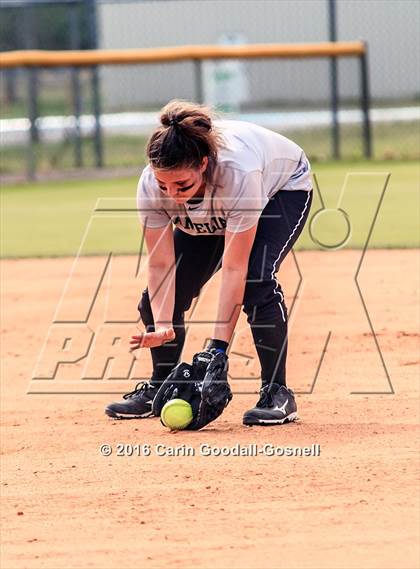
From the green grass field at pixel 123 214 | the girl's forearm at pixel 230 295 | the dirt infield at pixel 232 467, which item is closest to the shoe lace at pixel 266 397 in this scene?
A: the dirt infield at pixel 232 467

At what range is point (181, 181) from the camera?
15.5 feet

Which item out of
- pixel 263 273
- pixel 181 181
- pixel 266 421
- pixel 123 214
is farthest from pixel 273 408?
pixel 123 214

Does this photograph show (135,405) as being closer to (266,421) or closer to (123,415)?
(123,415)

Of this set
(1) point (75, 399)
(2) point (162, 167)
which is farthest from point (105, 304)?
(2) point (162, 167)

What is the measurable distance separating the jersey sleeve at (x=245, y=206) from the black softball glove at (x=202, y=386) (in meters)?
0.57

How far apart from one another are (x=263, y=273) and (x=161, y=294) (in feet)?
1.47

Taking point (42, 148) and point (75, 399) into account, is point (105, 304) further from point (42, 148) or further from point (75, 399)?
point (42, 148)

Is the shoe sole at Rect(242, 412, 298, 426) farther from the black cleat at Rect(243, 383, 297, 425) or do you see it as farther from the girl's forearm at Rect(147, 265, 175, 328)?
the girl's forearm at Rect(147, 265, 175, 328)

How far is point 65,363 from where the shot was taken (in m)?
6.84

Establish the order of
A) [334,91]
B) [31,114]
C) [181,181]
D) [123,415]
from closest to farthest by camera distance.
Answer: [181,181] → [123,415] → [31,114] → [334,91]

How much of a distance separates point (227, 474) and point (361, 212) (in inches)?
317

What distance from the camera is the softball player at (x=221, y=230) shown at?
4.79 meters

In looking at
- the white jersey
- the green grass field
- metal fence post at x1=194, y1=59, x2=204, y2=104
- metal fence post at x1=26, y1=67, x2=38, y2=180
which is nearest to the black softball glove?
the white jersey

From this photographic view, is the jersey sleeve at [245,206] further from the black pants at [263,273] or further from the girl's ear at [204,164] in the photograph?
the black pants at [263,273]
